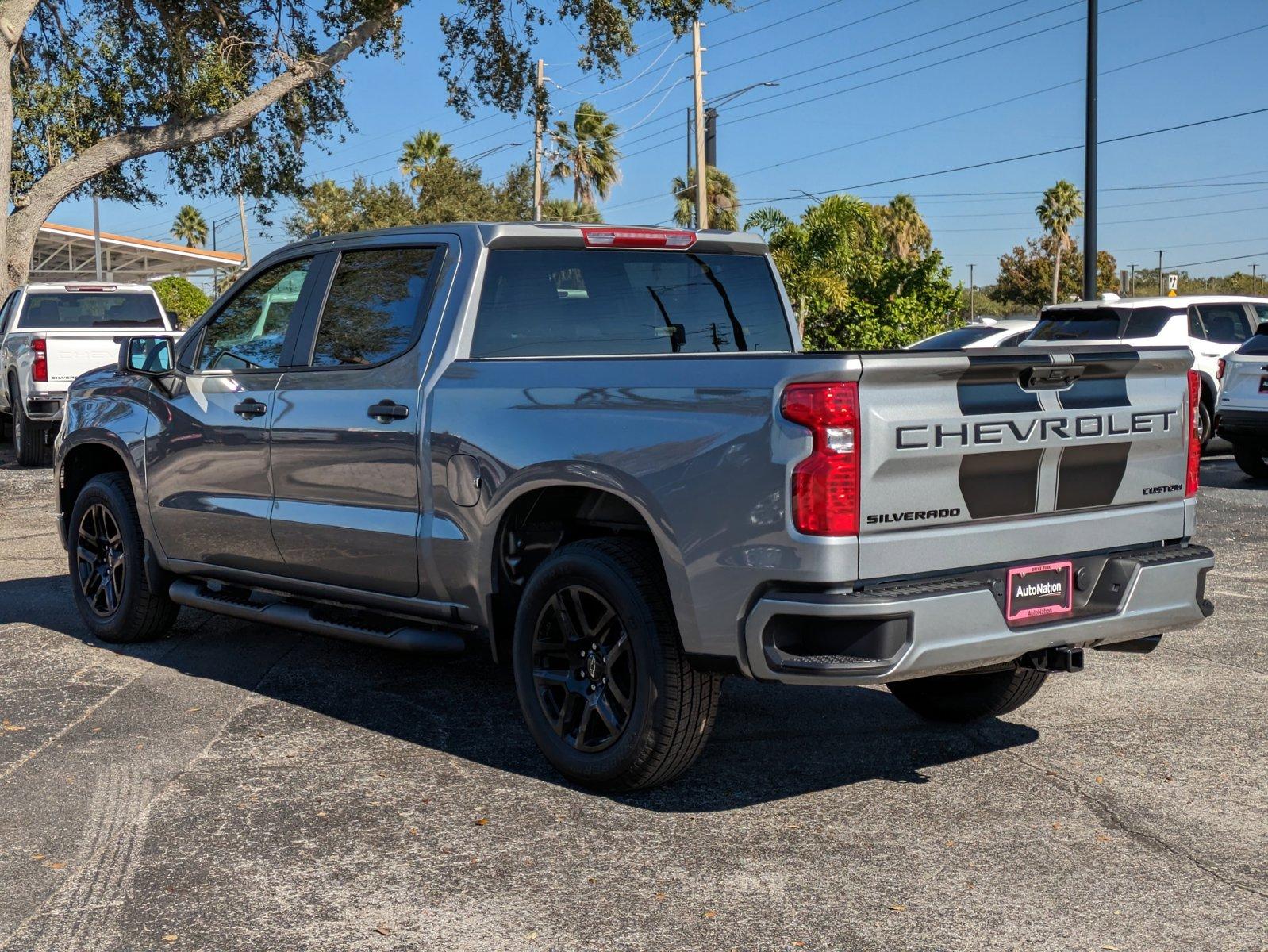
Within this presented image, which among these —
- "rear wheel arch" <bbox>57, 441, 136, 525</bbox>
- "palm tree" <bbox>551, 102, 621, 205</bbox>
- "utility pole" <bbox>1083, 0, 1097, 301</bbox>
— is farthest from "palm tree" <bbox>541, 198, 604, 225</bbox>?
"rear wheel arch" <bbox>57, 441, 136, 525</bbox>

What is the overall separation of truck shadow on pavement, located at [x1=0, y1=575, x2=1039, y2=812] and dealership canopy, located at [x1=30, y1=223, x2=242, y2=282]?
5338 centimetres

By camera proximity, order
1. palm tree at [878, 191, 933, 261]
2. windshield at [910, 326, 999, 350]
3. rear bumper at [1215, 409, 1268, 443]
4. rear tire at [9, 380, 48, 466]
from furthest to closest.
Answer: palm tree at [878, 191, 933, 261] < windshield at [910, 326, 999, 350] < rear tire at [9, 380, 48, 466] < rear bumper at [1215, 409, 1268, 443]

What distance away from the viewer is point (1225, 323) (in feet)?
55.9

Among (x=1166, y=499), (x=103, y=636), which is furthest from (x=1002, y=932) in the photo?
(x=103, y=636)

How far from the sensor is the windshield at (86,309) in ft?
59.9

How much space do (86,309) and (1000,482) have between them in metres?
16.3

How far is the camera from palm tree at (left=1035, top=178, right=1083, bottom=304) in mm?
79625

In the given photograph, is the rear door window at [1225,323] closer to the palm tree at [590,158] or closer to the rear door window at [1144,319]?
the rear door window at [1144,319]

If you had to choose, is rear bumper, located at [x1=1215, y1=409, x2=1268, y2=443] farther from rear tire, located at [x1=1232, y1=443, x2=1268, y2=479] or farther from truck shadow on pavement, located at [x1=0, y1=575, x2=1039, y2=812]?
truck shadow on pavement, located at [x1=0, y1=575, x2=1039, y2=812]

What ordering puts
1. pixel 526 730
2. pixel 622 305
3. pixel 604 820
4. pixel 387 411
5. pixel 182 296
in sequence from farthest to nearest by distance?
pixel 182 296, pixel 622 305, pixel 526 730, pixel 387 411, pixel 604 820

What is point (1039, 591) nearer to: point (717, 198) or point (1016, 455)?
point (1016, 455)

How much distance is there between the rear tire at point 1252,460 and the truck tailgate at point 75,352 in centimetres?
1199

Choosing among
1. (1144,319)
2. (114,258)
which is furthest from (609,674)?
(114,258)

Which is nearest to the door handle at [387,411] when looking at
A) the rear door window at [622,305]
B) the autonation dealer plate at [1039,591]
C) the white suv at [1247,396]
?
the rear door window at [622,305]
